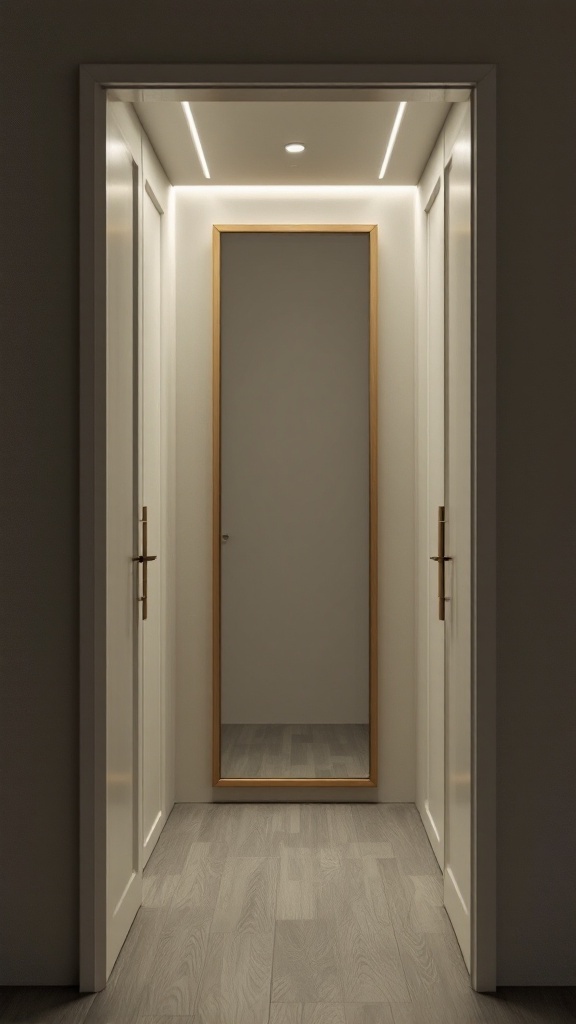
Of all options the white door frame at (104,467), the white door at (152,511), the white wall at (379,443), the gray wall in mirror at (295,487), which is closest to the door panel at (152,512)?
the white door at (152,511)

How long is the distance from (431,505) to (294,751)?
1250 mm

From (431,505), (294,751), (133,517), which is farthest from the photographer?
(294,751)

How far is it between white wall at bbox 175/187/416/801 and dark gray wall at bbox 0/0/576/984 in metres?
1.52

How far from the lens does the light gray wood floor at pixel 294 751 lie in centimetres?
394

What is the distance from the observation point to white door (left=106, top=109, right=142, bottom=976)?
254 centimetres

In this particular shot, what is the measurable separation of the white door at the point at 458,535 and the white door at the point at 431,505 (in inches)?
7.3

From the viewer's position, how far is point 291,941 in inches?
106

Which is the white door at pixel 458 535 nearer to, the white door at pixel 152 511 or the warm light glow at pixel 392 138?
the warm light glow at pixel 392 138

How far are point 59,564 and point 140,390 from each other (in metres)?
0.83
